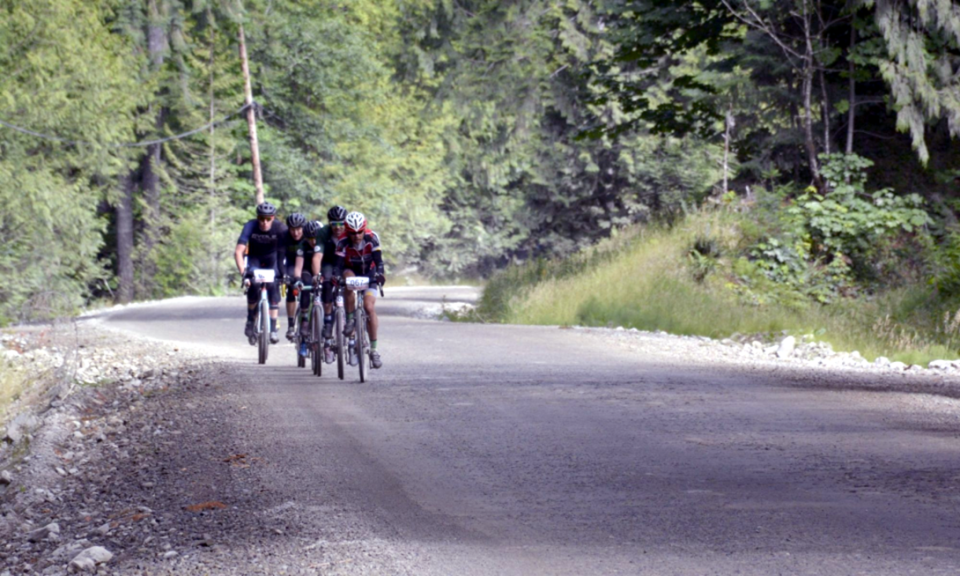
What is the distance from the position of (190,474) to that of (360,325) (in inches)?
197

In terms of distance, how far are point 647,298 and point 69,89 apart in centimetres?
1983

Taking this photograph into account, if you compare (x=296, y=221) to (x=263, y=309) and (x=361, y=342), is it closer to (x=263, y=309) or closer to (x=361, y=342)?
(x=263, y=309)

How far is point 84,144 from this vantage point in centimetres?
3412

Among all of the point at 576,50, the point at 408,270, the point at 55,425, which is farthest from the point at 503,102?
the point at 408,270

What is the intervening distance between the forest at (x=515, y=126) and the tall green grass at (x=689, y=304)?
462 millimetres

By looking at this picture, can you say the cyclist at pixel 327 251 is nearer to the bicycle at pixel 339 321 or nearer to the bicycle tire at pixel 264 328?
the bicycle at pixel 339 321

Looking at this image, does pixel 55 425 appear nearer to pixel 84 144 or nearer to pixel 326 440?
pixel 326 440

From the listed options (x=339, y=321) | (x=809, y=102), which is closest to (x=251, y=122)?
(x=809, y=102)

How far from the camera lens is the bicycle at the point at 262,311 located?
1463cm

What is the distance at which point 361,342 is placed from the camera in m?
12.8

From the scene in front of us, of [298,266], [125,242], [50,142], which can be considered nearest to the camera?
[298,266]

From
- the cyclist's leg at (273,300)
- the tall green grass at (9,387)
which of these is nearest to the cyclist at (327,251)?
the cyclist's leg at (273,300)

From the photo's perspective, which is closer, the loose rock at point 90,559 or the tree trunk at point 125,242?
the loose rock at point 90,559

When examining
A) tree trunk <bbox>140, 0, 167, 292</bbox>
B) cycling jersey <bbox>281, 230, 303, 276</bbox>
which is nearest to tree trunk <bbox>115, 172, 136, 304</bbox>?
tree trunk <bbox>140, 0, 167, 292</bbox>
